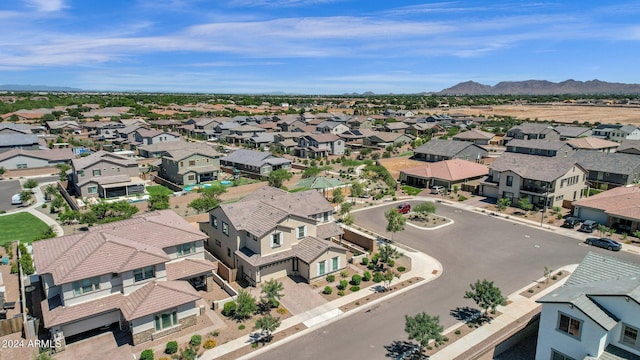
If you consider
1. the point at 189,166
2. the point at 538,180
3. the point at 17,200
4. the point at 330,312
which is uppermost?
the point at 538,180

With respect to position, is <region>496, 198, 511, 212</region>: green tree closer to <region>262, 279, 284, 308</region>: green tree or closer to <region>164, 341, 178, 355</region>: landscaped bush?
<region>262, 279, 284, 308</region>: green tree

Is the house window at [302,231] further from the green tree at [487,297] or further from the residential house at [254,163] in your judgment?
the residential house at [254,163]

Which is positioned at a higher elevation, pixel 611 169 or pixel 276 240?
pixel 611 169

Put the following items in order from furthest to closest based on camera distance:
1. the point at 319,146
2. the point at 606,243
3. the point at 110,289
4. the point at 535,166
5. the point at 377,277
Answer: the point at 319,146
the point at 535,166
the point at 606,243
the point at 377,277
the point at 110,289

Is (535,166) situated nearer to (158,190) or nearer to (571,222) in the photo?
(571,222)

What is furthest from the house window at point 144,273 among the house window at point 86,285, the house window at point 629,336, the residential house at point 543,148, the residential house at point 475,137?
the residential house at point 475,137

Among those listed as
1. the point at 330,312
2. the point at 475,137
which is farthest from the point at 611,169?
the point at 330,312

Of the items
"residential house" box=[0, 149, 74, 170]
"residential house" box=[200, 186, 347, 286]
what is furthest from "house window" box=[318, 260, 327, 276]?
"residential house" box=[0, 149, 74, 170]

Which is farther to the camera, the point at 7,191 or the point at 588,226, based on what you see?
the point at 7,191
